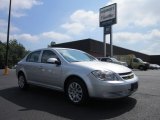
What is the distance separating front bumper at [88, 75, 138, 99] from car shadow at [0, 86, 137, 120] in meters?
0.37

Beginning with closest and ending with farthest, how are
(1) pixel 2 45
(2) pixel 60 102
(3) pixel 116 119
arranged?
(3) pixel 116 119, (2) pixel 60 102, (1) pixel 2 45

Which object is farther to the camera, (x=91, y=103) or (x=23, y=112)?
(x=91, y=103)

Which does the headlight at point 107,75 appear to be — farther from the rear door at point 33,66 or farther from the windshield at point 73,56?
the rear door at point 33,66

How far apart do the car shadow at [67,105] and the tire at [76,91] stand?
16 centimetres

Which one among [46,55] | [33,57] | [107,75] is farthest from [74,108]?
[33,57]

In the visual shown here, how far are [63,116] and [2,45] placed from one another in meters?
72.7

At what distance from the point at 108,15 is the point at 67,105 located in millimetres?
34060

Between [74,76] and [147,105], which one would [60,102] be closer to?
[74,76]

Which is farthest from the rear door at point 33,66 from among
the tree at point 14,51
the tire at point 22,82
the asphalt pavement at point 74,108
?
the tree at point 14,51

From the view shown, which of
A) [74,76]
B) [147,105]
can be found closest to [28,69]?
[74,76]

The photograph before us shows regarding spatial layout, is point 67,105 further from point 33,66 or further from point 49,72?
point 33,66

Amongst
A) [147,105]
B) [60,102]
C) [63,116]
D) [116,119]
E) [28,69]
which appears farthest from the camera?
[28,69]

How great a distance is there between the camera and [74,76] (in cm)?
704

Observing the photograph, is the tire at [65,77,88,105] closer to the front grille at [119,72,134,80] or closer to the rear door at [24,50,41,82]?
the front grille at [119,72,134,80]
